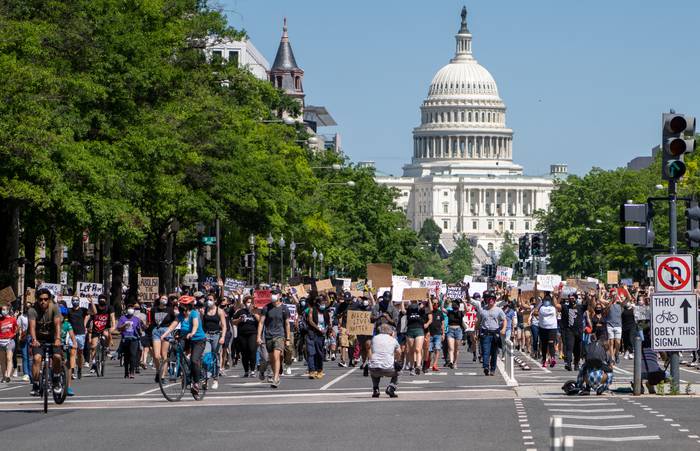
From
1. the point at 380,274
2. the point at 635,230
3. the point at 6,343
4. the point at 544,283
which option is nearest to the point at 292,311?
the point at 6,343

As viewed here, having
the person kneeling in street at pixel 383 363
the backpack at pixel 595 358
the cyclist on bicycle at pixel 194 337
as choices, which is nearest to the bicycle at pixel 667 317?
the backpack at pixel 595 358

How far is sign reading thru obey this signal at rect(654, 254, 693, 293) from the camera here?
28.7m

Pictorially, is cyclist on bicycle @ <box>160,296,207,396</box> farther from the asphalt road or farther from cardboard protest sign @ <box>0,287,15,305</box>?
cardboard protest sign @ <box>0,287,15,305</box>

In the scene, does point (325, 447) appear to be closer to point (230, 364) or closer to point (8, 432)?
point (8, 432)

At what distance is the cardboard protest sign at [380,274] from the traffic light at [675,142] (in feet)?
78.0

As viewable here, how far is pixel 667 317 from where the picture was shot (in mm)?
28344

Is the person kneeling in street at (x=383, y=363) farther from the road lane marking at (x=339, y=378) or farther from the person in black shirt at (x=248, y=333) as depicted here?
the person in black shirt at (x=248, y=333)

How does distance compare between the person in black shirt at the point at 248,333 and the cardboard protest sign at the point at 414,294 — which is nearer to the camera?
the person in black shirt at the point at 248,333

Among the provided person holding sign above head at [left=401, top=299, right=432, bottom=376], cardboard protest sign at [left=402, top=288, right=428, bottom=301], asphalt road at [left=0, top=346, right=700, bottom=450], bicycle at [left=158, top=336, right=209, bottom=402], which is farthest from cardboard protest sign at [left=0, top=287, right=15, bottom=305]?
cardboard protest sign at [left=402, top=288, right=428, bottom=301]

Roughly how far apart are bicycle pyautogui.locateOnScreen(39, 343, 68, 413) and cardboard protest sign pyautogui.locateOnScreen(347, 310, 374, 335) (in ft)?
36.4

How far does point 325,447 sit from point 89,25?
100 ft

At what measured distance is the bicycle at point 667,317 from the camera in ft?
92.8

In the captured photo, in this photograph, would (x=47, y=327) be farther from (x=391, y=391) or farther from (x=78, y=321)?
(x=78, y=321)

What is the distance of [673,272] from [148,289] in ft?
77.1
